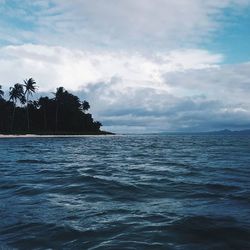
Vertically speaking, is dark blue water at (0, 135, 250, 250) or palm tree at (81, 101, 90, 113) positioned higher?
palm tree at (81, 101, 90, 113)

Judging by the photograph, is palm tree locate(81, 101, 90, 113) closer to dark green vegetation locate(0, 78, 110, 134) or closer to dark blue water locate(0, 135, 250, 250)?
dark green vegetation locate(0, 78, 110, 134)

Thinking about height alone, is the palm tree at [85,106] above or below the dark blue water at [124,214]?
above

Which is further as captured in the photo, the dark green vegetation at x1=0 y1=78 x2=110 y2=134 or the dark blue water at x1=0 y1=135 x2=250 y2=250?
the dark green vegetation at x1=0 y1=78 x2=110 y2=134

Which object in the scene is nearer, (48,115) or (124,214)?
(124,214)

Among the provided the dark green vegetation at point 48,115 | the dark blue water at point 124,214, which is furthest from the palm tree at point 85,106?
the dark blue water at point 124,214

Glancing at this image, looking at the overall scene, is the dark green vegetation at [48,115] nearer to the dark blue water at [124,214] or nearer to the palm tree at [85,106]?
the palm tree at [85,106]

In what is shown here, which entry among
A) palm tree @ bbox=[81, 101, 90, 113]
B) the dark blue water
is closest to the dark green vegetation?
palm tree @ bbox=[81, 101, 90, 113]

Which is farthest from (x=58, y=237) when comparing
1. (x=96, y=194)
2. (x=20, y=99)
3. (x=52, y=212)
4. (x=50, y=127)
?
(x=50, y=127)

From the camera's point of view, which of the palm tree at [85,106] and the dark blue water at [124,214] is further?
the palm tree at [85,106]

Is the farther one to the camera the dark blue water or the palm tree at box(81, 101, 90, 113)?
the palm tree at box(81, 101, 90, 113)

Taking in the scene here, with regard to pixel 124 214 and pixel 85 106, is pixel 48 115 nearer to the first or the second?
pixel 85 106

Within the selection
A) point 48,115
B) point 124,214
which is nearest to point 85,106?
point 48,115

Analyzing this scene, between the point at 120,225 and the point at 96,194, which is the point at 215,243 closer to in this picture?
the point at 120,225

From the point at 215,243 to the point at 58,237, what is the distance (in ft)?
11.5
